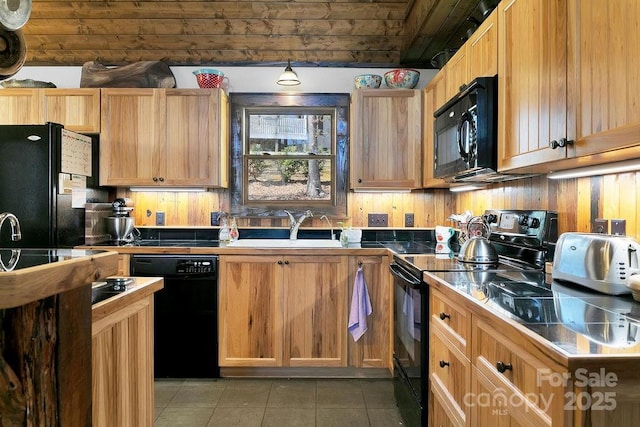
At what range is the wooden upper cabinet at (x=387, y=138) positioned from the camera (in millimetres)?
Answer: 3250

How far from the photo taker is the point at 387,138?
3254 mm

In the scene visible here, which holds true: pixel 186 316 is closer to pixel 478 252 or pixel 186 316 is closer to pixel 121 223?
pixel 121 223

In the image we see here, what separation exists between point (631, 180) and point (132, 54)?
3.63 meters

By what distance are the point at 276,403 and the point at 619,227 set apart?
2075 millimetres

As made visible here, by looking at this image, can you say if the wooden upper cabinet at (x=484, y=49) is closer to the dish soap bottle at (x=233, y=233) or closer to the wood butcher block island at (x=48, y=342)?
the wood butcher block island at (x=48, y=342)

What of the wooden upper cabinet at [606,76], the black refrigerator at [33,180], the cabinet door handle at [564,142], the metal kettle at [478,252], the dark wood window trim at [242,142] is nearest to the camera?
the wooden upper cabinet at [606,76]

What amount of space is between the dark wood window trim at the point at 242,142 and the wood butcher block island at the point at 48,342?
7.82 feet

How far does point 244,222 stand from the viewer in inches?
139

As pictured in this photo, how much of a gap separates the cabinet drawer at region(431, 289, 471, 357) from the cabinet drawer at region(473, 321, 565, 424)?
0.09 meters

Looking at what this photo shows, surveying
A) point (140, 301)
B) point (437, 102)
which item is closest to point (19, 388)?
point (140, 301)

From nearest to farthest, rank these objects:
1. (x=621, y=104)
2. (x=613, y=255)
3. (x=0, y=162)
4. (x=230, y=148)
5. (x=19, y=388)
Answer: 1. (x=19, y=388)
2. (x=621, y=104)
3. (x=613, y=255)
4. (x=0, y=162)
5. (x=230, y=148)

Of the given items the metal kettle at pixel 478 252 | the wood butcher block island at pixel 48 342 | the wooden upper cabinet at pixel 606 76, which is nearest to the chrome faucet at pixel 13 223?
the wood butcher block island at pixel 48 342

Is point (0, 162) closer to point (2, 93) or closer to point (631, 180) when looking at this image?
point (2, 93)

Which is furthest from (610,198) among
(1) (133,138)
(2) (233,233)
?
(1) (133,138)
